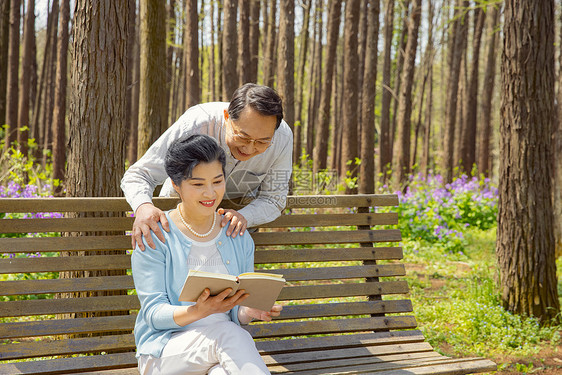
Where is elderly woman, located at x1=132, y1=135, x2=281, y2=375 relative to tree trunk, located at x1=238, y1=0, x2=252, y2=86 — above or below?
below

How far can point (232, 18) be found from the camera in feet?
38.1

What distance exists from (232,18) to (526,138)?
7.90 m

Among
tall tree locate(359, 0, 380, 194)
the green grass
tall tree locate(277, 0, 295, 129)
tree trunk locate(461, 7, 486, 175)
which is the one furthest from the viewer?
tree trunk locate(461, 7, 486, 175)

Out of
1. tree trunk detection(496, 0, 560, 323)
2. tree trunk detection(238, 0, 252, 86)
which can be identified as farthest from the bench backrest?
tree trunk detection(238, 0, 252, 86)

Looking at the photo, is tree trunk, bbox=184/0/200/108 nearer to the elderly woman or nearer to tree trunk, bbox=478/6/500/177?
tree trunk, bbox=478/6/500/177

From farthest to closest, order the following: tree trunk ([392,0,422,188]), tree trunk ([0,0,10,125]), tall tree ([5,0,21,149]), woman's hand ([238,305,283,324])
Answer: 1. tree trunk ([392,0,422,188])
2. tall tree ([5,0,21,149])
3. tree trunk ([0,0,10,125])
4. woman's hand ([238,305,283,324])

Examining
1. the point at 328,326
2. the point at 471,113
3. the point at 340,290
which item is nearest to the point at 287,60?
the point at 340,290

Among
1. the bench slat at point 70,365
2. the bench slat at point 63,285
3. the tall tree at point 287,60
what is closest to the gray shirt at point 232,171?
the bench slat at point 63,285

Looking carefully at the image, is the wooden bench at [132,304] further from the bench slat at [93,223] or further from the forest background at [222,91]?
the forest background at [222,91]

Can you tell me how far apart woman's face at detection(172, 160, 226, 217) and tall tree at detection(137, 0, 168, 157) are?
4.54 meters

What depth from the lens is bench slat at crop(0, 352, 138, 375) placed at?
8.84ft

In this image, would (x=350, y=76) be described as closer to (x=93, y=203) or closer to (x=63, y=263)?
(x=93, y=203)

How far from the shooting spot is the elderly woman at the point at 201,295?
230cm

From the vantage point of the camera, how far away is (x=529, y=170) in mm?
5172
